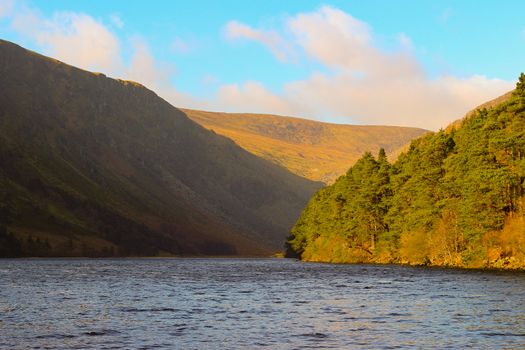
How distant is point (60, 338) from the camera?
35.9m

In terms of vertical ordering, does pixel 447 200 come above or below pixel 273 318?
above

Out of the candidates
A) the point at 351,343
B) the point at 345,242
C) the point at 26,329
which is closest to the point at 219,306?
the point at 26,329

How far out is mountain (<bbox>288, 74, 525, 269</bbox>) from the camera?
93.1 meters

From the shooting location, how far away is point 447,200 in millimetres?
107188

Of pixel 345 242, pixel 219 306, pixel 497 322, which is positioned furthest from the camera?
pixel 345 242

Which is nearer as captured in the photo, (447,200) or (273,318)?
(273,318)

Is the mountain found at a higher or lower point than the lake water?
higher

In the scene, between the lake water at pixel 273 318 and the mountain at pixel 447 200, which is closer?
the lake water at pixel 273 318

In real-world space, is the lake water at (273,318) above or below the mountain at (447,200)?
below

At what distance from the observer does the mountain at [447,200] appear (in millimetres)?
93125

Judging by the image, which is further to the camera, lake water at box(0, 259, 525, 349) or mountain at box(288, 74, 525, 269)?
mountain at box(288, 74, 525, 269)

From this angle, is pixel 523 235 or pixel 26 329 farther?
pixel 523 235

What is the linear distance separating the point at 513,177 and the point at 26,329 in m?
69.7

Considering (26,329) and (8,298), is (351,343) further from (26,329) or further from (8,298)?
(8,298)
